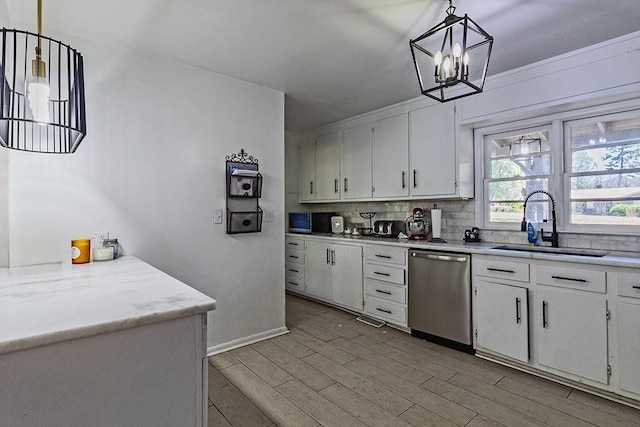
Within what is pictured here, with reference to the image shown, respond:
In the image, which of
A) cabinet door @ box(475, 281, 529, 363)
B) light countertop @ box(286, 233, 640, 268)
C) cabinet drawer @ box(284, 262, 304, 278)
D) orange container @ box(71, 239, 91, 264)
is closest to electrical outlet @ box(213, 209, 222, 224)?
orange container @ box(71, 239, 91, 264)

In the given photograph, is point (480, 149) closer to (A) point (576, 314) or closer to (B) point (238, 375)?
(A) point (576, 314)

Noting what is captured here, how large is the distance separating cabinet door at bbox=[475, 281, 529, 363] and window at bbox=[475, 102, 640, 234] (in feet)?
2.76

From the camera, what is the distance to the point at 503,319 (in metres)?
2.52

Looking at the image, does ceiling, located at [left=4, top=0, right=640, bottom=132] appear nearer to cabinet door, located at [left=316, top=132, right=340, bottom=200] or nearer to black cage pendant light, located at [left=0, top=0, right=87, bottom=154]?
black cage pendant light, located at [left=0, top=0, right=87, bottom=154]

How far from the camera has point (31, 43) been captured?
2.01 m

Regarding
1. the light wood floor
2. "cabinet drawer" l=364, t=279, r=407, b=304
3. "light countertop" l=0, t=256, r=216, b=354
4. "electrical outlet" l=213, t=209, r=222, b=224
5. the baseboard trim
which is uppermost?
"electrical outlet" l=213, t=209, r=222, b=224

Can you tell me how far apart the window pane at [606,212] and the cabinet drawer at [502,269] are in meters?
0.79

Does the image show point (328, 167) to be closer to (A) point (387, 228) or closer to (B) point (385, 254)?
(A) point (387, 228)

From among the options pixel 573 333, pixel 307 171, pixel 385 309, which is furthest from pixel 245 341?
pixel 307 171

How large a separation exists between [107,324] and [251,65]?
235cm

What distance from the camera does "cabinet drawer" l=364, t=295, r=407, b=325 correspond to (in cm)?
322

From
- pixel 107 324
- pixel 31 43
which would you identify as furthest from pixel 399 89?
pixel 107 324

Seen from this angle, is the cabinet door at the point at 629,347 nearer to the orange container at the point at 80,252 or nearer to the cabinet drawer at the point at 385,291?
the cabinet drawer at the point at 385,291

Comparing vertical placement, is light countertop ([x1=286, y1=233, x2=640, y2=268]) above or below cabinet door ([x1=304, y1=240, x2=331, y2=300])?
above
